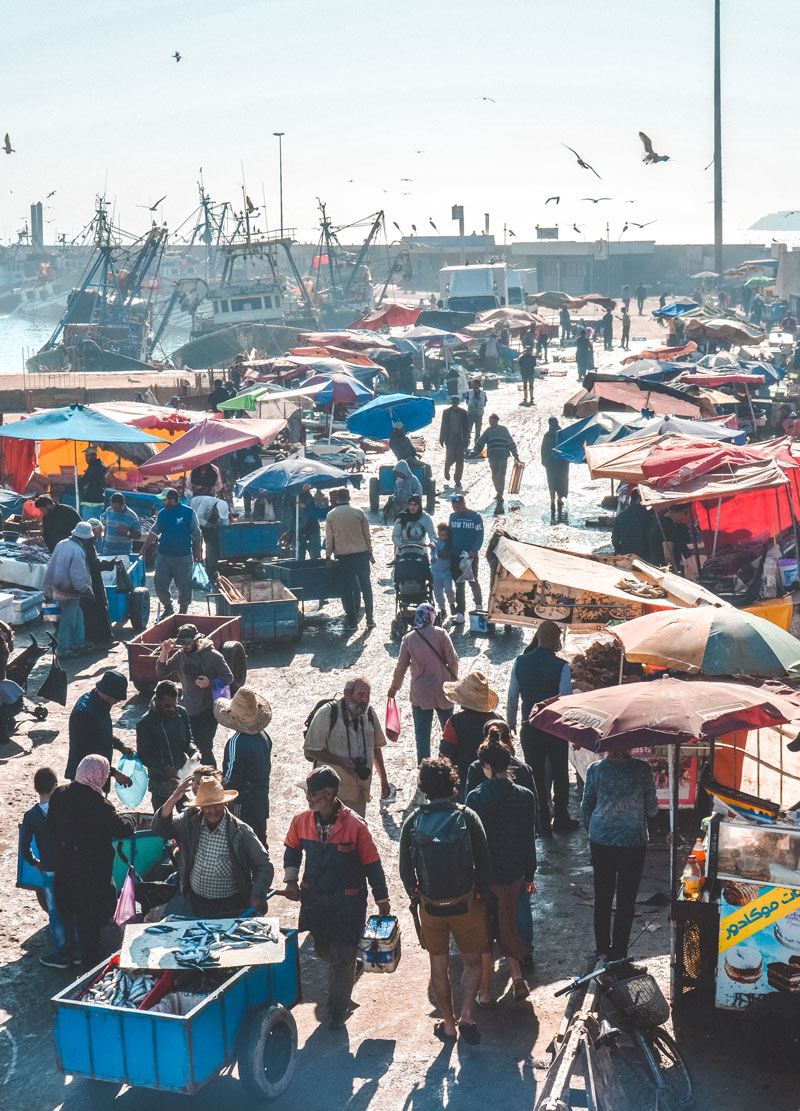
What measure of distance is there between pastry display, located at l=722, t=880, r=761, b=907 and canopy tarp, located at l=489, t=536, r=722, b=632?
349 cm

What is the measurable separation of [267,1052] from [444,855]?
1.11 m

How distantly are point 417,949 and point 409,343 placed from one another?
101ft

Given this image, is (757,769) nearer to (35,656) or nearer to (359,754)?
(359,754)

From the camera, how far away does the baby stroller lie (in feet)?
41.8

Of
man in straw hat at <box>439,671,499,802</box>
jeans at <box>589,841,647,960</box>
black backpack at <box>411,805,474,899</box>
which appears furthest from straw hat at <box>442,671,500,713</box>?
black backpack at <box>411,805,474,899</box>

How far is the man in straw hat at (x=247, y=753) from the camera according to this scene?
6.98 metres

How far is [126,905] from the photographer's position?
625 centimetres

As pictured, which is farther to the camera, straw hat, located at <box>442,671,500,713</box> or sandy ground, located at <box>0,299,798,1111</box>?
straw hat, located at <box>442,671,500,713</box>

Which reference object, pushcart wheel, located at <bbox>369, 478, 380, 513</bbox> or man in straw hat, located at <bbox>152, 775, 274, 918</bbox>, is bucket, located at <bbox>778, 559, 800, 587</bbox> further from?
pushcart wheel, located at <bbox>369, 478, 380, 513</bbox>

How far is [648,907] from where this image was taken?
710 centimetres

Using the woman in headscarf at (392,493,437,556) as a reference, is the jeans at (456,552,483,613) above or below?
below

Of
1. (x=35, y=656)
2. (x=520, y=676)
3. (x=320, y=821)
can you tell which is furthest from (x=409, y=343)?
(x=320, y=821)

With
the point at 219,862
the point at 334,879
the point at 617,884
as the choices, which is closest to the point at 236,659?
the point at 219,862

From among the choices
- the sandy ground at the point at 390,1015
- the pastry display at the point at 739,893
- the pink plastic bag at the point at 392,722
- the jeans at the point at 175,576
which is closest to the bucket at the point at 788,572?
the sandy ground at the point at 390,1015
